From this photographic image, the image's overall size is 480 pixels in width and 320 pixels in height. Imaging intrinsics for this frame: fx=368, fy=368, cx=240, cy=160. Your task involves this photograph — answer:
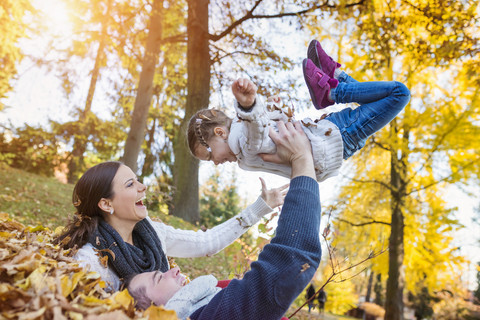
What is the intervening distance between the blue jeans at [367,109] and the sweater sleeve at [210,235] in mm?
663

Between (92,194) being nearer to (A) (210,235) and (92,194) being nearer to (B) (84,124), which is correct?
(A) (210,235)

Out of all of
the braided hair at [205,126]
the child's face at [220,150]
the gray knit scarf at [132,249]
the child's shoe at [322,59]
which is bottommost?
the gray knit scarf at [132,249]

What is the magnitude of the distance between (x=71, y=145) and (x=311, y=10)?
34.5 ft

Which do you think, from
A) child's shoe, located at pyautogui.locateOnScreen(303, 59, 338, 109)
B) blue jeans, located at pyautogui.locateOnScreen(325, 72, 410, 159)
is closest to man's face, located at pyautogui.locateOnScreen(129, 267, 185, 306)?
blue jeans, located at pyautogui.locateOnScreen(325, 72, 410, 159)

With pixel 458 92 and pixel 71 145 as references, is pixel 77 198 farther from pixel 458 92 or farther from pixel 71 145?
pixel 71 145

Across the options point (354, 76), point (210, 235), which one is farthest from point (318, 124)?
point (354, 76)

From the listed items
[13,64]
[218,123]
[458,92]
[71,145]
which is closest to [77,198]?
[218,123]

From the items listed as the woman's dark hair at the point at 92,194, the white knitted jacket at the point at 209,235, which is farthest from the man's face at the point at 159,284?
the white knitted jacket at the point at 209,235

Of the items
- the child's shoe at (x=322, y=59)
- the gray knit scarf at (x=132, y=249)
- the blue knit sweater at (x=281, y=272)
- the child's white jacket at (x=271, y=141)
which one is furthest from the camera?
the child's shoe at (x=322, y=59)

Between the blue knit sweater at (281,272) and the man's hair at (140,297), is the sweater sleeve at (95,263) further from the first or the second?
the blue knit sweater at (281,272)

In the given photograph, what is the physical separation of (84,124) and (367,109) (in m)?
10.5

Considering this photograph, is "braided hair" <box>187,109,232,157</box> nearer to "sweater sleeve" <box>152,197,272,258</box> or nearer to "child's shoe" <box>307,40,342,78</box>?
"sweater sleeve" <box>152,197,272,258</box>

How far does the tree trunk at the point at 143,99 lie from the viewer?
25.9ft

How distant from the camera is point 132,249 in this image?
1.89m
